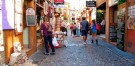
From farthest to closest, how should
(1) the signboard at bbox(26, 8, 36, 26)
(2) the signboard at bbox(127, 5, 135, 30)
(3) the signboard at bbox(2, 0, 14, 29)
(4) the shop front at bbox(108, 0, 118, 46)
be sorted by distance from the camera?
1. (4) the shop front at bbox(108, 0, 118, 46)
2. (2) the signboard at bbox(127, 5, 135, 30)
3. (1) the signboard at bbox(26, 8, 36, 26)
4. (3) the signboard at bbox(2, 0, 14, 29)

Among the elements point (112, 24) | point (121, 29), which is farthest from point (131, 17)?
point (112, 24)

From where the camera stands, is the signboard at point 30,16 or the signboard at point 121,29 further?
the signboard at point 121,29

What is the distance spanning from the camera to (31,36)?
12547 mm

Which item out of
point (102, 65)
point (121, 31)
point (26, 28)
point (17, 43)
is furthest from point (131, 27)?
point (17, 43)

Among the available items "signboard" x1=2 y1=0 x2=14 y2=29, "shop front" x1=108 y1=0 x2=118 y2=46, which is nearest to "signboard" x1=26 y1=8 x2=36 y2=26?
"signboard" x1=2 y1=0 x2=14 y2=29

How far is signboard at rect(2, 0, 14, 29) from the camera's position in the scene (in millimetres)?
8450

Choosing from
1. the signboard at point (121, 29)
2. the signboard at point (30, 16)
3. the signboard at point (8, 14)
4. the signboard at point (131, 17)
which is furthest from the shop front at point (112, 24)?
the signboard at point (8, 14)

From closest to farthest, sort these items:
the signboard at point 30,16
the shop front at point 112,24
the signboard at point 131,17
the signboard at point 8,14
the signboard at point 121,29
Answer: the signboard at point 8,14
the signboard at point 30,16
the signboard at point 131,17
the signboard at point 121,29
the shop front at point 112,24

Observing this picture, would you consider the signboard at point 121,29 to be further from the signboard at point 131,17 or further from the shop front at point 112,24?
the shop front at point 112,24

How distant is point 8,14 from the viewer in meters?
8.73

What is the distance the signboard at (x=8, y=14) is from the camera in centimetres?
845

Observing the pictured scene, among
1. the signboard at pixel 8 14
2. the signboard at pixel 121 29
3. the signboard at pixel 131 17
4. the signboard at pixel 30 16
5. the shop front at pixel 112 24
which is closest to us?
the signboard at pixel 8 14

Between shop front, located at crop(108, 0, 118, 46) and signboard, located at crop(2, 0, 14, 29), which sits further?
shop front, located at crop(108, 0, 118, 46)

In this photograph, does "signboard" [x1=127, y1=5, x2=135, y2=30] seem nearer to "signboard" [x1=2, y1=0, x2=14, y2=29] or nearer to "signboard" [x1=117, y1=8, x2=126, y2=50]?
"signboard" [x1=117, y1=8, x2=126, y2=50]
